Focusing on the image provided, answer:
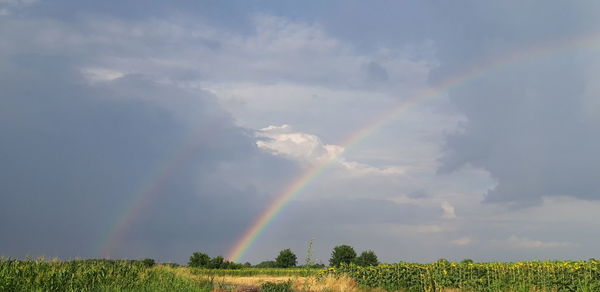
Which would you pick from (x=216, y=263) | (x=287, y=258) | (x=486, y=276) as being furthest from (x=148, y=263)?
(x=486, y=276)

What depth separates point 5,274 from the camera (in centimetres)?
1834

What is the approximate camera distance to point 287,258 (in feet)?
202

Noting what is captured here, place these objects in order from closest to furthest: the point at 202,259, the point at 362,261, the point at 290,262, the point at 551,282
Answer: the point at 551,282, the point at 362,261, the point at 202,259, the point at 290,262

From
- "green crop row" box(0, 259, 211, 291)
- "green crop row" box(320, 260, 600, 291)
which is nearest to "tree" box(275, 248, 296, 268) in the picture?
"green crop row" box(320, 260, 600, 291)

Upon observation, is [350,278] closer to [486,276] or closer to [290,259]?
[486,276]

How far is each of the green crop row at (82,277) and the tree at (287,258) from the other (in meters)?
37.0

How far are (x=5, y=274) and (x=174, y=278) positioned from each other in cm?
770

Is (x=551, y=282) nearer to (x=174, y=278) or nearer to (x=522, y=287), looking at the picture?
(x=522, y=287)

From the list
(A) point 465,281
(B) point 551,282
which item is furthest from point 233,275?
(B) point 551,282

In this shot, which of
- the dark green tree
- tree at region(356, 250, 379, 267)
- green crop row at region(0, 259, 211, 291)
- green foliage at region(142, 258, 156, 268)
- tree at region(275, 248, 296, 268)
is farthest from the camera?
tree at region(275, 248, 296, 268)

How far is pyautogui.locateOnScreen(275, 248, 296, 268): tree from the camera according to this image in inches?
2419

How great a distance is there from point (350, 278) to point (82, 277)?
12.6 meters

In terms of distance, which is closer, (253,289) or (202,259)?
(253,289)

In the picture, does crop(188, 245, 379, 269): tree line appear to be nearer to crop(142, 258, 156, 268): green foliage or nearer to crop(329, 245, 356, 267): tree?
crop(329, 245, 356, 267): tree
